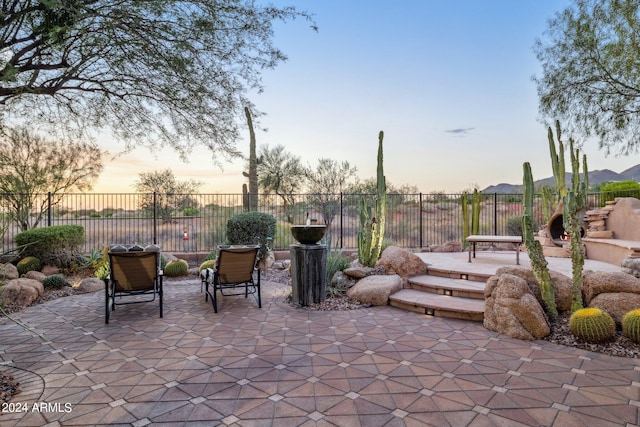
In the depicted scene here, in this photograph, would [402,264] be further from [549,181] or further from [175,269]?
[549,181]

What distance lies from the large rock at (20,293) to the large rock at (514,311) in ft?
23.2

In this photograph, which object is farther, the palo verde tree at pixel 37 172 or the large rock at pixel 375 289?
the palo verde tree at pixel 37 172

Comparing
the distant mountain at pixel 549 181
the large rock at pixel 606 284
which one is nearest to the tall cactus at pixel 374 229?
the distant mountain at pixel 549 181

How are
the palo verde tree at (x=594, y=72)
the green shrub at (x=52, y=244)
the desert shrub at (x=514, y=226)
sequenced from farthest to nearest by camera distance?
the desert shrub at (x=514, y=226) → the green shrub at (x=52, y=244) → the palo verde tree at (x=594, y=72)

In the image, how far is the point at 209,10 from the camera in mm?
3709

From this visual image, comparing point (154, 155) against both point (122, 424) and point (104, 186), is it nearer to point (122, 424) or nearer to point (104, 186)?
point (122, 424)

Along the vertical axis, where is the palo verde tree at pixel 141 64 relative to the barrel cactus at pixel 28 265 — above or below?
above

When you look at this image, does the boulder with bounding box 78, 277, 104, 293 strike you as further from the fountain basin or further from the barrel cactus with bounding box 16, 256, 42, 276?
the fountain basin

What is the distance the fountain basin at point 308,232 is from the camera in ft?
18.0

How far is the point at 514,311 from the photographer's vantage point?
13.6ft

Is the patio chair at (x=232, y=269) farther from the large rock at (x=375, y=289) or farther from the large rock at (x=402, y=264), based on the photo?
the large rock at (x=402, y=264)

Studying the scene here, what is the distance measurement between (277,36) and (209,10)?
957 millimetres

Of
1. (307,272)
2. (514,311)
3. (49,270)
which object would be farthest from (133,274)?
(514,311)

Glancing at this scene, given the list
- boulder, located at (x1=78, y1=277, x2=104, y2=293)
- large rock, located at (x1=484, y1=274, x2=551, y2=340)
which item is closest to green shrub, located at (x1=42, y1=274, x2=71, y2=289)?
boulder, located at (x1=78, y1=277, x2=104, y2=293)
